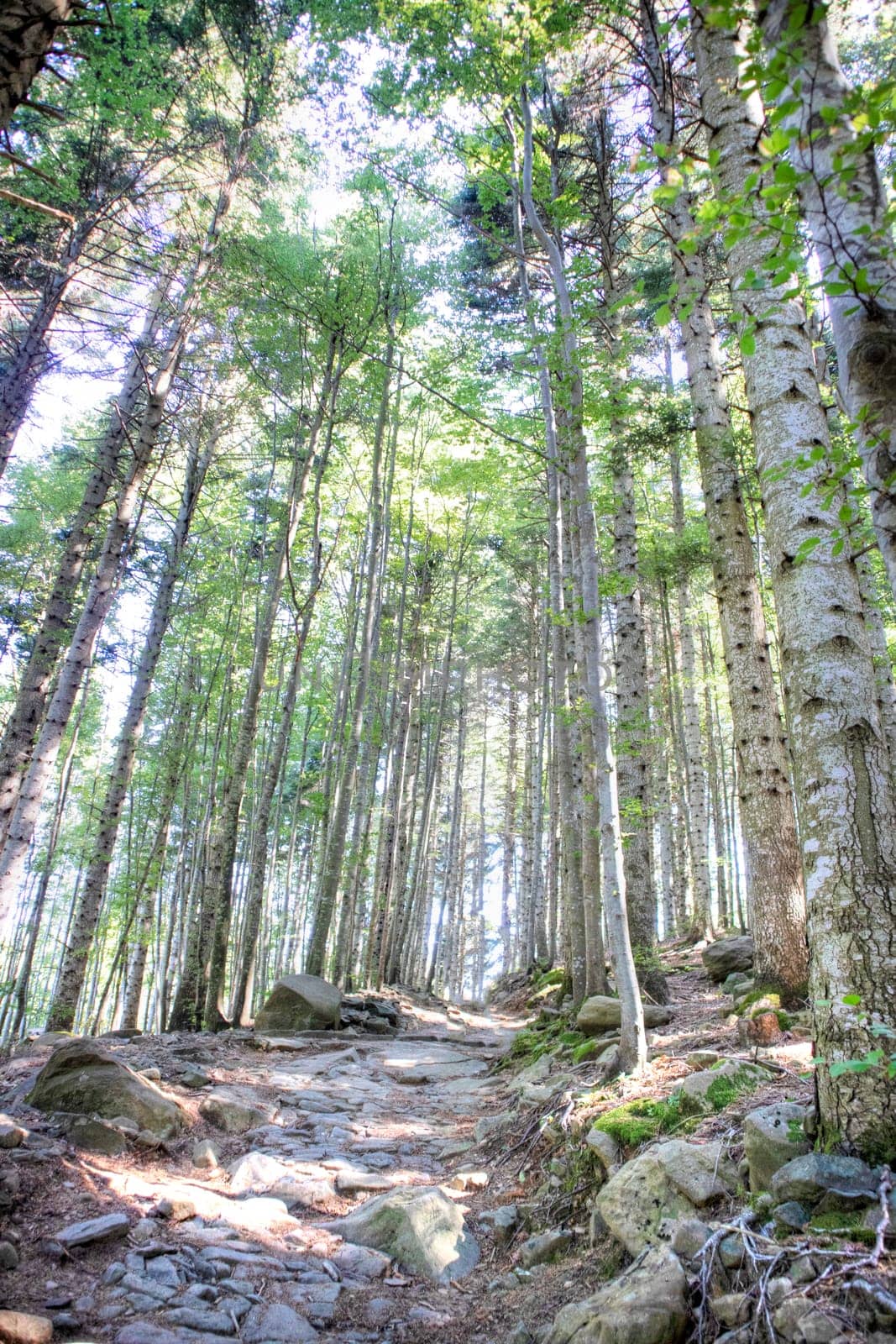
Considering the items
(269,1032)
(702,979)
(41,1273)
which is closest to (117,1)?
(41,1273)

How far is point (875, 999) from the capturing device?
2.33 metres

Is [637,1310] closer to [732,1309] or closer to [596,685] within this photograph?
[732,1309]

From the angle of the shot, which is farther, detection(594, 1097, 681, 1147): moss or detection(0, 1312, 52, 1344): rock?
detection(594, 1097, 681, 1147): moss

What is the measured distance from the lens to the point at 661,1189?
2.82m

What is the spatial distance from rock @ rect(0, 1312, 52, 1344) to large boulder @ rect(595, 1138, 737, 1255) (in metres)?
2.19

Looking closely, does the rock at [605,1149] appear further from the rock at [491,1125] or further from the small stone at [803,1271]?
the rock at [491,1125]

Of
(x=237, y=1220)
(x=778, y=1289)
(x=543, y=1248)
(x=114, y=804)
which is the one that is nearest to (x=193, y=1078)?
(x=237, y=1220)

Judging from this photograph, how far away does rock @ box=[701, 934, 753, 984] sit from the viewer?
26.7ft

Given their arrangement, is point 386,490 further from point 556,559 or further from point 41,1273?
point 41,1273

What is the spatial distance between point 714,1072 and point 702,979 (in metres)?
6.18

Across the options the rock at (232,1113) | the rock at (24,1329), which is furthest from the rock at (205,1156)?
the rock at (24,1329)

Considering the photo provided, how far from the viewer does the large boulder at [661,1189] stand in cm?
268

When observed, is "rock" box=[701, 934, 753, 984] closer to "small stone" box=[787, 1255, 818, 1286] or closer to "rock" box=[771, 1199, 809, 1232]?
"rock" box=[771, 1199, 809, 1232]

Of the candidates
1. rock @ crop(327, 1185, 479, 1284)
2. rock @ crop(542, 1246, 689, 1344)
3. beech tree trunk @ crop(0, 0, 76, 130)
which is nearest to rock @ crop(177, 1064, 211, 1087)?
rock @ crop(327, 1185, 479, 1284)
